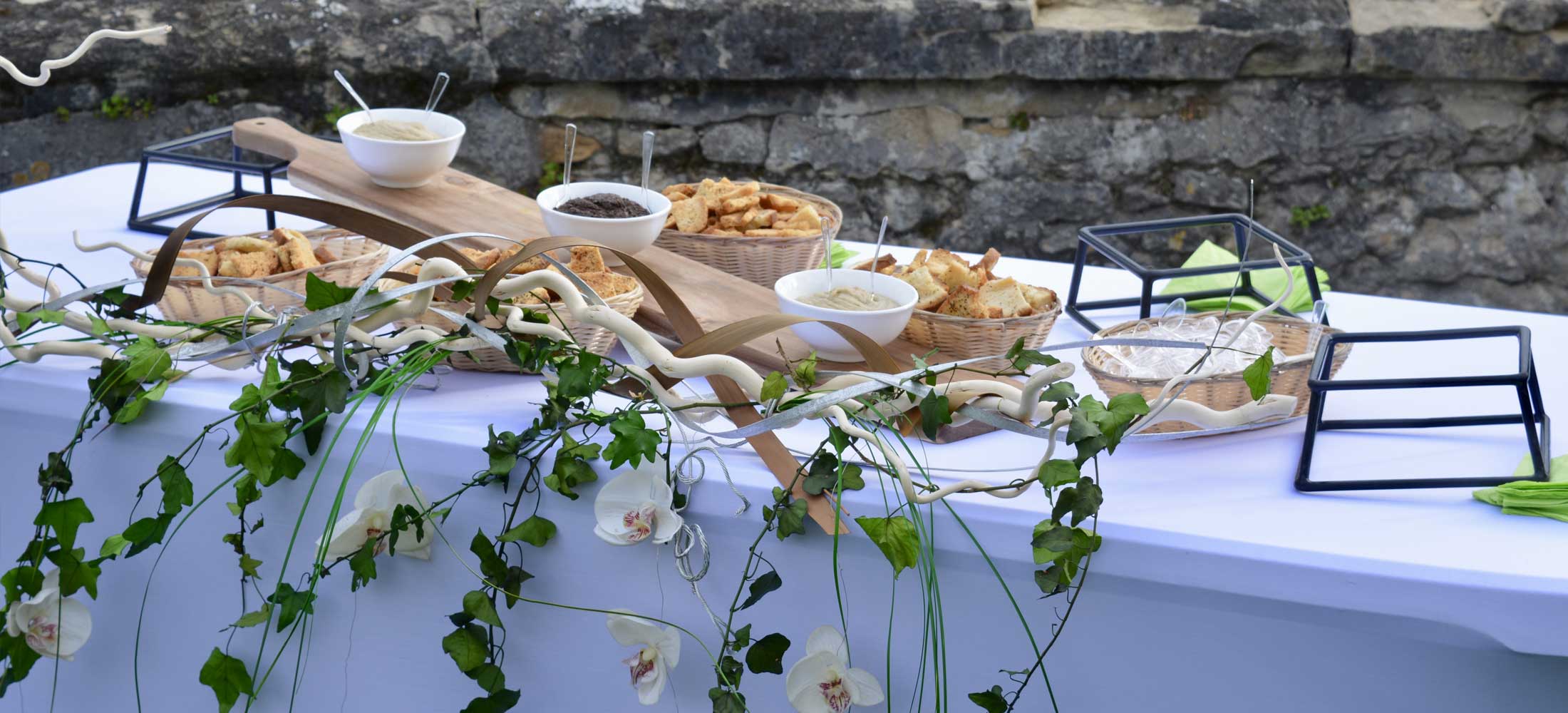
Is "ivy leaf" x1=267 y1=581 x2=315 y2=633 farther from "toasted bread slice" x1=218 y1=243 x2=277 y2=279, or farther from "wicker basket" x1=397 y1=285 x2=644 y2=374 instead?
"toasted bread slice" x1=218 y1=243 x2=277 y2=279

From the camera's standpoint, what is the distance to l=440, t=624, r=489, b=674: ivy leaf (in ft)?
2.51

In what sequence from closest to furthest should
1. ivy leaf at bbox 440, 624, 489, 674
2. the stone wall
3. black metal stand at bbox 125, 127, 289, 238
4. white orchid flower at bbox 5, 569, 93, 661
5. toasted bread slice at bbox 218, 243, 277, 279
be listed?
ivy leaf at bbox 440, 624, 489, 674 < white orchid flower at bbox 5, 569, 93, 661 < toasted bread slice at bbox 218, 243, 277, 279 < black metal stand at bbox 125, 127, 289, 238 < the stone wall

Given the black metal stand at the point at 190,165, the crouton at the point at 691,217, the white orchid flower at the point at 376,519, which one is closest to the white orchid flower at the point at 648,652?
the white orchid flower at the point at 376,519

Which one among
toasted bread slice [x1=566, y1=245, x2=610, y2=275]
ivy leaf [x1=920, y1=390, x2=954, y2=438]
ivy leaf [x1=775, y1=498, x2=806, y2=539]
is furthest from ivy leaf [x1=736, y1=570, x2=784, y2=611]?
toasted bread slice [x1=566, y1=245, x2=610, y2=275]

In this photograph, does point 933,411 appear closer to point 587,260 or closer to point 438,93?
point 587,260

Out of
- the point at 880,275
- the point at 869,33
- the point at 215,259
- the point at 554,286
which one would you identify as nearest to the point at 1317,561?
the point at 880,275

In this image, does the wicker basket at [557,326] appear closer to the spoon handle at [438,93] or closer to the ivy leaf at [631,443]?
the ivy leaf at [631,443]

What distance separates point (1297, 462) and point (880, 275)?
0.33 m

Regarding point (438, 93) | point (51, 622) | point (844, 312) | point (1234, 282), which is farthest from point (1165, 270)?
point (438, 93)

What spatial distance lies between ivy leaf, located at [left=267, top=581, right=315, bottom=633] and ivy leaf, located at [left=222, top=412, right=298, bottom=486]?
0.28 ft

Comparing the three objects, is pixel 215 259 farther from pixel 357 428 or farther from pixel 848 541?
pixel 848 541

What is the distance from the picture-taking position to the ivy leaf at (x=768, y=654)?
28.5 inches

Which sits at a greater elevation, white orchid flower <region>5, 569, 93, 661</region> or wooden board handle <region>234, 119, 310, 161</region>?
wooden board handle <region>234, 119, 310, 161</region>

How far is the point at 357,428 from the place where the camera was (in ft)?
2.80
